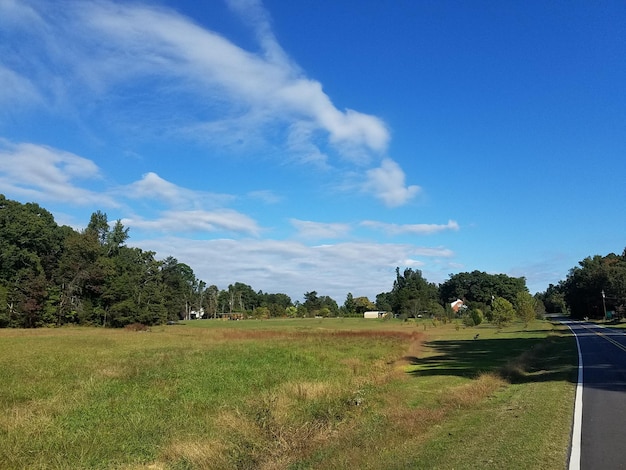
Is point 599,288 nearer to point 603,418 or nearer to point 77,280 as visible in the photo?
point 77,280

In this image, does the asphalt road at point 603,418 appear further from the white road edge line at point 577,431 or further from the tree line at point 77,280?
the tree line at point 77,280

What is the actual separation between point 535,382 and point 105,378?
17.7 meters

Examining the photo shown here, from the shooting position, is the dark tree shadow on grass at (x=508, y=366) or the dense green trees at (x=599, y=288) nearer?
the dark tree shadow on grass at (x=508, y=366)

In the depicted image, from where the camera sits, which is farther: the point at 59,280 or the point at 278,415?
the point at 59,280

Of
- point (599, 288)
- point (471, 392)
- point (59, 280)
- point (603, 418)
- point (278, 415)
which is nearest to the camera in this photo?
point (603, 418)

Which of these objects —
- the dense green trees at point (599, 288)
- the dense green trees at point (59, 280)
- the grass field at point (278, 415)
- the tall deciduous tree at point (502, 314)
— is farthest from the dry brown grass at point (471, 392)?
the dense green trees at point (599, 288)

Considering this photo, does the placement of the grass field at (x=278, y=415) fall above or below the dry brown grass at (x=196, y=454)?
above

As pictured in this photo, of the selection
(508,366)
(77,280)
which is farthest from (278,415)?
(77,280)

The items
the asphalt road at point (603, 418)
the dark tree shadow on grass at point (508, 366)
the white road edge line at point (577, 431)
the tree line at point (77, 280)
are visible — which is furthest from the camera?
the tree line at point (77, 280)

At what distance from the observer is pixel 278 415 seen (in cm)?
1528

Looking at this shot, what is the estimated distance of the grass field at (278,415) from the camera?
33.6ft

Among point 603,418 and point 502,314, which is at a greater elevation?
point 502,314

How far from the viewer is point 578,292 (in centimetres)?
14588

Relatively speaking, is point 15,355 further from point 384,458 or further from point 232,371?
point 384,458
